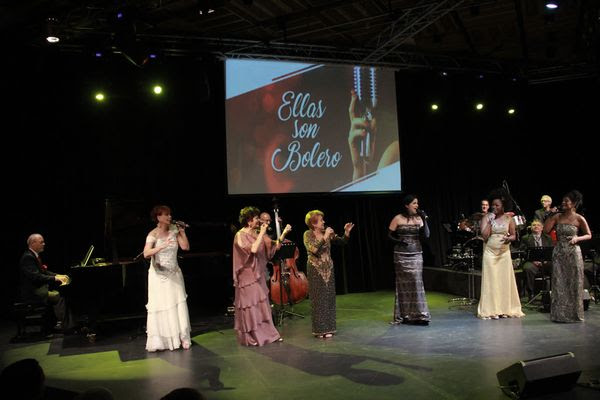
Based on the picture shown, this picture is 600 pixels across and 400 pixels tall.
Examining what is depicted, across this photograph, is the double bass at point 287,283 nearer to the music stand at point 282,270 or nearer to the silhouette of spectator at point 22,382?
the music stand at point 282,270

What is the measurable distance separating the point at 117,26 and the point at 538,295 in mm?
7509

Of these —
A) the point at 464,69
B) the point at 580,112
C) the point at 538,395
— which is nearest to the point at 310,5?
the point at 464,69

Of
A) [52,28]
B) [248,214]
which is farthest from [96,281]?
[52,28]

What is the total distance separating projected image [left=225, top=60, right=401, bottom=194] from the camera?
381 inches

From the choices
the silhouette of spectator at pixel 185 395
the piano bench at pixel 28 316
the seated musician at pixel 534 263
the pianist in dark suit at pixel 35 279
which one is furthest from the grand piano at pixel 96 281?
the seated musician at pixel 534 263

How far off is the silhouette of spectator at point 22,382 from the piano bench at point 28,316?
600 cm

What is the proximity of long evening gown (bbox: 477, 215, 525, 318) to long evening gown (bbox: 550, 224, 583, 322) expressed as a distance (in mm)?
570

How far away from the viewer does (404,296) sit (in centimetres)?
743

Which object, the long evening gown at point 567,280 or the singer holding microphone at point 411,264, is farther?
the singer holding microphone at point 411,264

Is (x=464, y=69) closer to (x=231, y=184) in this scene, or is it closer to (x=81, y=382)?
(x=231, y=184)

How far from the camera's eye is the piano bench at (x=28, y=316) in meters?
7.48

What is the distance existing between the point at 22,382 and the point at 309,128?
330 inches

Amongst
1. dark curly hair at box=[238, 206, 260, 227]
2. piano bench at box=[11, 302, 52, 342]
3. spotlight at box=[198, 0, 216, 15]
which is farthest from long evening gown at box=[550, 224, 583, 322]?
piano bench at box=[11, 302, 52, 342]

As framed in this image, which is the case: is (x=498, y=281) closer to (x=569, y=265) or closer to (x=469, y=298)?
(x=569, y=265)
